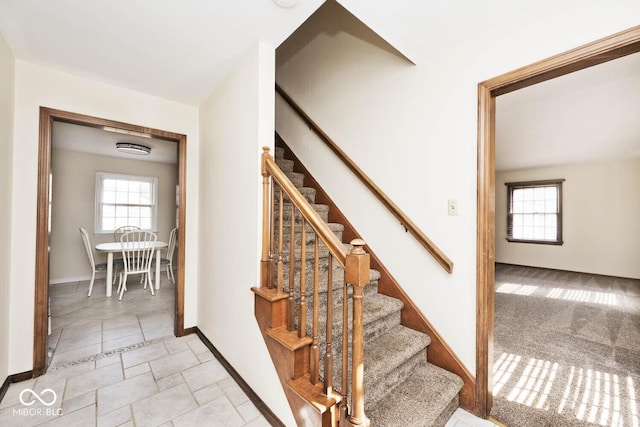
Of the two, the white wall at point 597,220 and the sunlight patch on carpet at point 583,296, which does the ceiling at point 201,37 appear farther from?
the white wall at point 597,220

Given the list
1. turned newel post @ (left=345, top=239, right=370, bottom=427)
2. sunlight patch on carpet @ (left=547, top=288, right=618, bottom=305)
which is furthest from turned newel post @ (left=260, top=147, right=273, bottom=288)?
sunlight patch on carpet @ (left=547, top=288, right=618, bottom=305)

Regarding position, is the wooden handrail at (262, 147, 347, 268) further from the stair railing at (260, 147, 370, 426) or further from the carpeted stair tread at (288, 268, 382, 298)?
the carpeted stair tread at (288, 268, 382, 298)

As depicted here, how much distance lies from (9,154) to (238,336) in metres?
2.10

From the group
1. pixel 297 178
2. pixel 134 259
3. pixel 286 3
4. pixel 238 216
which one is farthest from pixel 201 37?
pixel 134 259

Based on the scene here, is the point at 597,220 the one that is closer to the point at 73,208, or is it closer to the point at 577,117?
the point at 577,117

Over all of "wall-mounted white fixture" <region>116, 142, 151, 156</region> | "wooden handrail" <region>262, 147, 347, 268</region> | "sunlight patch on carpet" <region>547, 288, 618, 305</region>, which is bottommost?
"sunlight patch on carpet" <region>547, 288, 618, 305</region>

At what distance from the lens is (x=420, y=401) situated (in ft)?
4.92

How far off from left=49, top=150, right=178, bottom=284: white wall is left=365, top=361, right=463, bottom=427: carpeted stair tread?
4.45 meters

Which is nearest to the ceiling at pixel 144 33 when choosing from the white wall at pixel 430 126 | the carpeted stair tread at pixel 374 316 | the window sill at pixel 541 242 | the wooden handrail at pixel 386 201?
the white wall at pixel 430 126

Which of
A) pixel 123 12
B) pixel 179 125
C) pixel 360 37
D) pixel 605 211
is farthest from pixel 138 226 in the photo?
pixel 605 211

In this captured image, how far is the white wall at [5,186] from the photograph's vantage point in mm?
1745

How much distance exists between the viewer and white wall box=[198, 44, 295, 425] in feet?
5.78

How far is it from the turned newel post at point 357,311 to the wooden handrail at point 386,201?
0.93 metres

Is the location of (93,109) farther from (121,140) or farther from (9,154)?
(121,140)
